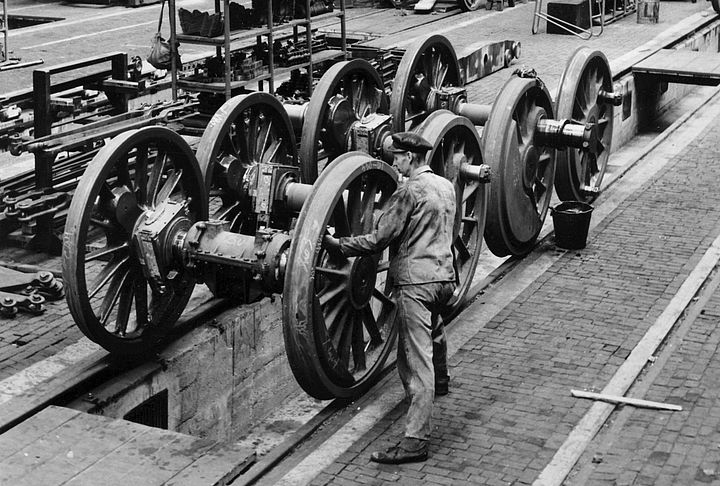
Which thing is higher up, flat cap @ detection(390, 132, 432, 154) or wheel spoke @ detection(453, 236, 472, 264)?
flat cap @ detection(390, 132, 432, 154)

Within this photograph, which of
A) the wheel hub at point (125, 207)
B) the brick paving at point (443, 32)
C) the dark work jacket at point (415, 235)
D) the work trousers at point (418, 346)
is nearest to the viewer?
the work trousers at point (418, 346)

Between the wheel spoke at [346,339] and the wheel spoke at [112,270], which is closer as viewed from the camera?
the wheel spoke at [346,339]

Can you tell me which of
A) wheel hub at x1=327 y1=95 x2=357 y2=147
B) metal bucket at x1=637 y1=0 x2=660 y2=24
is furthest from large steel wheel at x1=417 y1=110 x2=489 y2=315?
metal bucket at x1=637 y1=0 x2=660 y2=24

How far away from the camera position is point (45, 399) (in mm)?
7129

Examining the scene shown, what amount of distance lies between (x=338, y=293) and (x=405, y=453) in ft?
3.81

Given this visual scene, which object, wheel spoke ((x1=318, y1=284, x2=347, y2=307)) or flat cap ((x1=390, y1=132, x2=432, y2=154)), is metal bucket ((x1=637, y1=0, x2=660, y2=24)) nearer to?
flat cap ((x1=390, y1=132, x2=432, y2=154))

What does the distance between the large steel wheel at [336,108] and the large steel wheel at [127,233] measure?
5.83 feet

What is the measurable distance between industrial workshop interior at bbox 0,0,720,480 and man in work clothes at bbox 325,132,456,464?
2cm

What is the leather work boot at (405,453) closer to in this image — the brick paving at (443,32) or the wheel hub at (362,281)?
the wheel hub at (362,281)

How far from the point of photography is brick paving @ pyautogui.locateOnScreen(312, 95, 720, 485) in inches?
257

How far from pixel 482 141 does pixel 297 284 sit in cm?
360

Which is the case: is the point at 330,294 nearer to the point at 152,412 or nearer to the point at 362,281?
the point at 362,281

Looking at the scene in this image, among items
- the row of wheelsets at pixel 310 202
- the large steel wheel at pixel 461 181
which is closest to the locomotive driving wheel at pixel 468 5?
the row of wheelsets at pixel 310 202

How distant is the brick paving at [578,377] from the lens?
6516 millimetres
